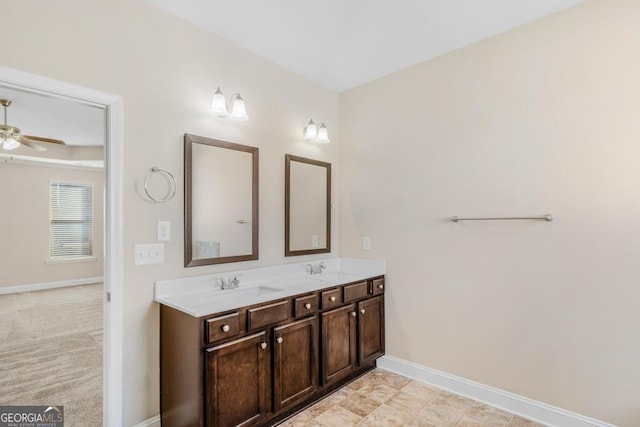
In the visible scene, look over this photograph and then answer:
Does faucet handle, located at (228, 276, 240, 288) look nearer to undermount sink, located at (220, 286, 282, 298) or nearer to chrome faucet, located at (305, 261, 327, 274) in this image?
undermount sink, located at (220, 286, 282, 298)

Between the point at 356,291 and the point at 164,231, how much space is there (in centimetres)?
151

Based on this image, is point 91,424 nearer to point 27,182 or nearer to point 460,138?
point 460,138

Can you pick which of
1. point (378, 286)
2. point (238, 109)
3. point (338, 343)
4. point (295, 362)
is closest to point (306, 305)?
point (295, 362)

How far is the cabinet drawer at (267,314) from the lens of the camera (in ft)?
6.37

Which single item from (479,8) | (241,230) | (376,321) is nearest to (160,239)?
(241,230)

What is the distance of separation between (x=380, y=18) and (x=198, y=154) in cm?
154

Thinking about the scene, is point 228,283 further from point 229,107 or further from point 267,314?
point 229,107

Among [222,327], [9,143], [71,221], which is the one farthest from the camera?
[71,221]

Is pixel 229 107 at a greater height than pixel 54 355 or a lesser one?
greater

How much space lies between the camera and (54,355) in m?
3.19

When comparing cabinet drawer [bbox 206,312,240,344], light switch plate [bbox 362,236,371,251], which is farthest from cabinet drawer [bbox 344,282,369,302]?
cabinet drawer [bbox 206,312,240,344]

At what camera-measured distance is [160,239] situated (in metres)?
2.07

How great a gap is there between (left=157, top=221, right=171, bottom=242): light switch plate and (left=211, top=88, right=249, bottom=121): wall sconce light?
0.83m

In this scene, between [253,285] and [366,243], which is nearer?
[253,285]
